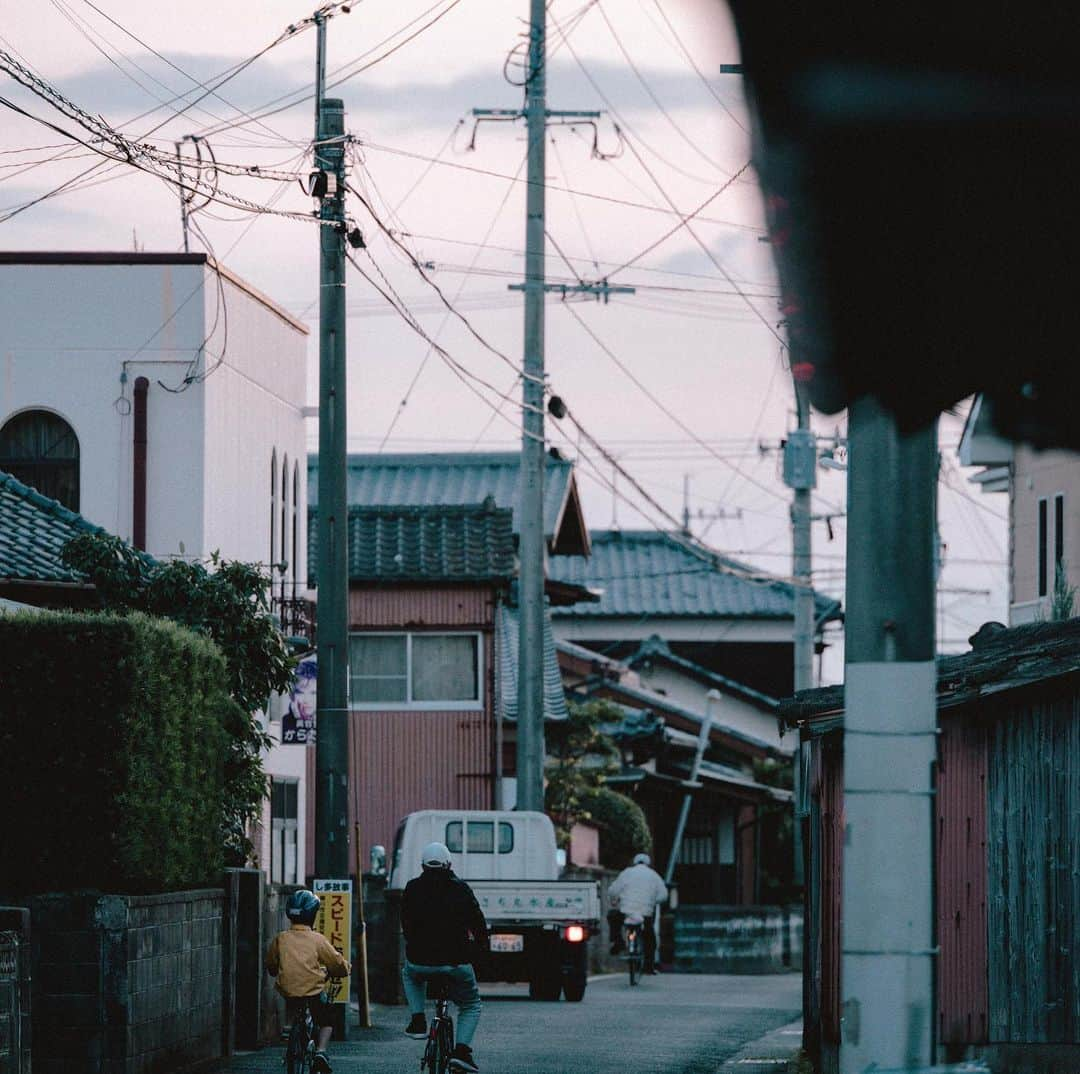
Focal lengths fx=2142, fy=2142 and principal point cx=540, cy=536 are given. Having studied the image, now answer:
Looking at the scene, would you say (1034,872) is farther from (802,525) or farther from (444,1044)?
(802,525)

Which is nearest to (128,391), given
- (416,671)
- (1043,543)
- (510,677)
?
(416,671)

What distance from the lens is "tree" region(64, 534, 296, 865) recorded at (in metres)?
21.3

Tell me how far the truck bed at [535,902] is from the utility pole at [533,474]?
3.43m

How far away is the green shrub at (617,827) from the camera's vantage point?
134ft

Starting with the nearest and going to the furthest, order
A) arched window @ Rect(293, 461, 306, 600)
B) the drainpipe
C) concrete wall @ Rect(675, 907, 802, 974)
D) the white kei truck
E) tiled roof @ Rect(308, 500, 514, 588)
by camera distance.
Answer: the white kei truck → the drainpipe → arched window @ Rect(293, 461, 306, 600) → tiled roof @ Rect(308, 500, 514, 588) → concrete wall @ Rect(675, 907, 802, 974)

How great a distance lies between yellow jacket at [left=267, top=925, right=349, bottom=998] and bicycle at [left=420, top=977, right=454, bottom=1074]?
897 mm

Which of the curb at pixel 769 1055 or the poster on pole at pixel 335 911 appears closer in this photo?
the curb at pixel 769 1055

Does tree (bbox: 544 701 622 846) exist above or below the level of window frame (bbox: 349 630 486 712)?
below

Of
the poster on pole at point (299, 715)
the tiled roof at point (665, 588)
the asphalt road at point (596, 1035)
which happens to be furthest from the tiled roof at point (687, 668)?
the poster on pole at point (299, 715)

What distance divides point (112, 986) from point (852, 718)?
828 cm

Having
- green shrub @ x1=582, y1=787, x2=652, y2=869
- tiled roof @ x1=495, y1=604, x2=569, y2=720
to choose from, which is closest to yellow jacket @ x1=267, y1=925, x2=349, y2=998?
tiled roof @ x1=495, y1=604, x2=569, y2=720

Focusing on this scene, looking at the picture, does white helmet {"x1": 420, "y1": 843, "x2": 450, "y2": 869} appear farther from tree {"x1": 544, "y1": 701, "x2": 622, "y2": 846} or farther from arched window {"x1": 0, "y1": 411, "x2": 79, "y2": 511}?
tree {"x1": 544, "y1": 701, "x2": 622, "y2": 846}

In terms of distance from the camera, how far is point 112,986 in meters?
13.8

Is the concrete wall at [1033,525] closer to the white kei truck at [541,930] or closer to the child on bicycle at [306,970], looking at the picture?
the white kei truck at [541,930]
